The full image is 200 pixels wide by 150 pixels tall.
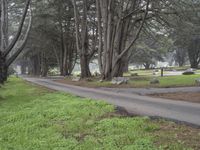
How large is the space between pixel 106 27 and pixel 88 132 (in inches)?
720

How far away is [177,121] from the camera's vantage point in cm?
821

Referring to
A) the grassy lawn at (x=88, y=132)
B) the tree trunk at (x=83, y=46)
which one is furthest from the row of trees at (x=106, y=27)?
the grassy lawn at (x=88, y=132)

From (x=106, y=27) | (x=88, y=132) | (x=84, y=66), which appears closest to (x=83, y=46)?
(x=84, y=66)

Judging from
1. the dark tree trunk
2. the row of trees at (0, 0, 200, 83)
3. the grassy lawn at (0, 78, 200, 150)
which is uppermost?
the row of trees at (0, 0, 200, 83)

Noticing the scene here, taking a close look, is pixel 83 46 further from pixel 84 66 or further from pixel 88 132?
pixel 88 132

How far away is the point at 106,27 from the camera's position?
24.8 meters

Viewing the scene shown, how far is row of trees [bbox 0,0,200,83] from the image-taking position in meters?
23.7

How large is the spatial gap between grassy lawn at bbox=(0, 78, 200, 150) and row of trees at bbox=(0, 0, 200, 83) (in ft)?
29.5

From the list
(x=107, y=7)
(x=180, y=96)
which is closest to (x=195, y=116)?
(x=180, y=96)

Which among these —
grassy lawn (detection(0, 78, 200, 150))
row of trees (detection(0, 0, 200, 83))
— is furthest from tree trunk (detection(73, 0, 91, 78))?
A: grassy lawn (detection(0, 78, 200, 150))

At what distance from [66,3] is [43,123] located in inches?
1163

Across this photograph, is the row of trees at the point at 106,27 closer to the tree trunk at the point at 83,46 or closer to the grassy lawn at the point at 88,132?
the tree trunk at the point at 83,46

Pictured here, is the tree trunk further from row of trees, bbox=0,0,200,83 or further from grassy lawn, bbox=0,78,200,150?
grassy lawn, bbox=0,78,200,150

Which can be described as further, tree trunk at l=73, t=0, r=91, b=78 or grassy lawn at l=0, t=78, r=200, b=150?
tree trunk at l=73, t=0, r=91, b=78
